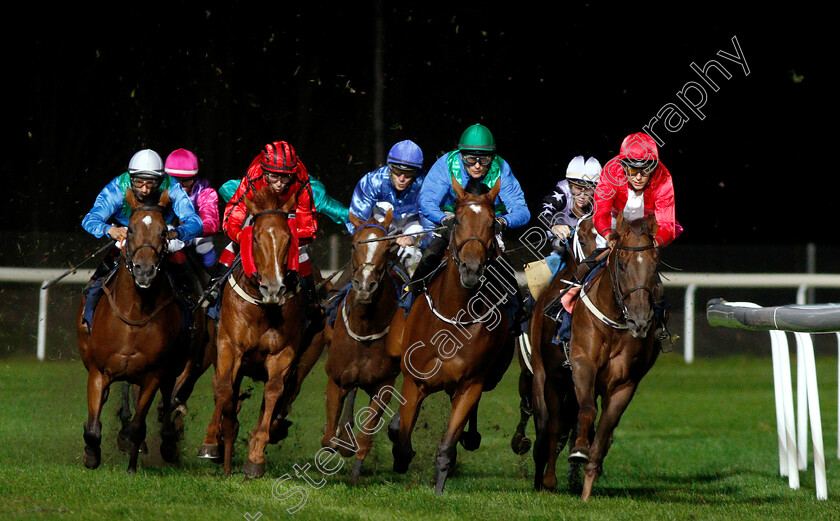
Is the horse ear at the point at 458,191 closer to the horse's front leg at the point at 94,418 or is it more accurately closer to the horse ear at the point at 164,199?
the horse ear at the point at 164,199

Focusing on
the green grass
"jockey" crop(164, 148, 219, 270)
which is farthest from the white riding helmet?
the green grass

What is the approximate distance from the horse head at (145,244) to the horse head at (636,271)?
2699mm

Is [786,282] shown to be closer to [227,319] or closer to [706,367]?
[706,367]

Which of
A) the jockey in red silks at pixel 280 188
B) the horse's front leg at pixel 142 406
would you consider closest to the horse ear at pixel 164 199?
the jockey in red silks at pixel 280 188

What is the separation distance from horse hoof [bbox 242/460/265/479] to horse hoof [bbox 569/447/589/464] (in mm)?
1872

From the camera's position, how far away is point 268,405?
7.08 metres

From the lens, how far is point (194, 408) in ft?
36.0

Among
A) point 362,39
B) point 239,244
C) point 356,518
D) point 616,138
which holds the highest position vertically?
point 362,39

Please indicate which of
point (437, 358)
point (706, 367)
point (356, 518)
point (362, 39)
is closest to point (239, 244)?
point (437, 358)

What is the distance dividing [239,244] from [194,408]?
4.01 m

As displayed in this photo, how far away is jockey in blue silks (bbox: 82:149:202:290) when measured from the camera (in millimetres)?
7512

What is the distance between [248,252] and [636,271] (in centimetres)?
234

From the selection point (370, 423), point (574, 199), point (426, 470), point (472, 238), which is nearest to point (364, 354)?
point (370, 423)

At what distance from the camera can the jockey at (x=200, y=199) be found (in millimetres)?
8633
